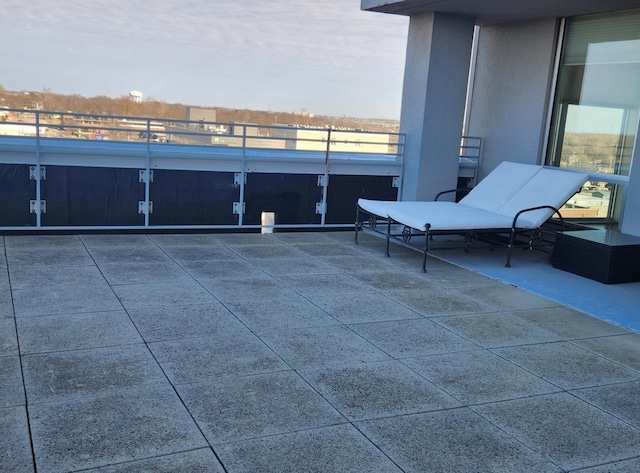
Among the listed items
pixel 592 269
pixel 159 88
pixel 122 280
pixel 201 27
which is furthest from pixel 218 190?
pixel 201 27

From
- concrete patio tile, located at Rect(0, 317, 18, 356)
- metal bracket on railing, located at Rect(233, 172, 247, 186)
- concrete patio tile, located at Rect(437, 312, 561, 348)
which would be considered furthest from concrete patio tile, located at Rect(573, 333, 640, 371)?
metal bracket on railing, located at Rect(233, 172, 247, 186)

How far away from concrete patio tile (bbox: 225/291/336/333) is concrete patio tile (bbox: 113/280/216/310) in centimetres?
29

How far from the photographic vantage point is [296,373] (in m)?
3.22

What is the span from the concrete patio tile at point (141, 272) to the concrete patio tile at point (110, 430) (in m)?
2.11

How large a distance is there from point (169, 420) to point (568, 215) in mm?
5825

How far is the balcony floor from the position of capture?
2.45m

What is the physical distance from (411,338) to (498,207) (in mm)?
3315

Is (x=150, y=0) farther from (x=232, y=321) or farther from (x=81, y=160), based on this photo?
(x=232, y=321)

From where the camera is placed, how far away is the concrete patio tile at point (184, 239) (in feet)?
21.0

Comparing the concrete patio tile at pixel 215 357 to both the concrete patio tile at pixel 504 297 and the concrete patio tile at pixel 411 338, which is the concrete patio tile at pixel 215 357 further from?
the concrete patio tile at pixel 504 297

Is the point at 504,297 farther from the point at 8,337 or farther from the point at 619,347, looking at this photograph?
the point at 8,337

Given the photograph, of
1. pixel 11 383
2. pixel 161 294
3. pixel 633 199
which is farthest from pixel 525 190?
pixel 11 383

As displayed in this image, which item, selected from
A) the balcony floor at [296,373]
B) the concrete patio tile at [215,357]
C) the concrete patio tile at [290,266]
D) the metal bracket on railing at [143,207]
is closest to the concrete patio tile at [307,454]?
the balcony floor at [296,373]

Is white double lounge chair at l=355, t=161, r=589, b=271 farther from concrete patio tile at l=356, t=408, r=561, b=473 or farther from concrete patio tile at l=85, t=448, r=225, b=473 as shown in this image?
concrete patio tile at l=85, t=448, r=225, b=473
